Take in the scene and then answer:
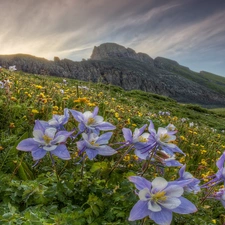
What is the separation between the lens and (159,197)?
1039 mm

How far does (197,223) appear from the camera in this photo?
156cm

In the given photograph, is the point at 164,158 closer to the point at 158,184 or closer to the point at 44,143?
the point at 158,184

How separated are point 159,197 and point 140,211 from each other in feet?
0.31

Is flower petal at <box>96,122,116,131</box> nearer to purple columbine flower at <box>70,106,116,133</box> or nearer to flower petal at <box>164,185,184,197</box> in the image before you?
purple columbine flower at <box>70,106,116,133</box>

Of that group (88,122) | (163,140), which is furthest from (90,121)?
(163,140)

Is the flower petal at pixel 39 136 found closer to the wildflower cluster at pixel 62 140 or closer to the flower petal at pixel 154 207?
the wildflower cluster at pixel 62 140

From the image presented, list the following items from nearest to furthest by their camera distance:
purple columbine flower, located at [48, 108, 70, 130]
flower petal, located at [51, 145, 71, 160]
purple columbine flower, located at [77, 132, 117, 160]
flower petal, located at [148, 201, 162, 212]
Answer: flower petal, located at [148, 201, 162, 212]
flower petal, located at [51, 145, 71, 160]
purple columbine flower, located at [77, 132, 117, 160]
purple columbine flower, located at [48, 108, 70, 130]

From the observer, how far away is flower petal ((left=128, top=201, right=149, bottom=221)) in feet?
3.30

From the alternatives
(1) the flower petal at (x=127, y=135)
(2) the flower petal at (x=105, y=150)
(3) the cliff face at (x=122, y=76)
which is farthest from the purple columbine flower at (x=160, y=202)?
(3) the cliff face at (x=122, y=76)

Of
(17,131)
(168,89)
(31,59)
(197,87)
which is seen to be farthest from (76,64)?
(17,131)

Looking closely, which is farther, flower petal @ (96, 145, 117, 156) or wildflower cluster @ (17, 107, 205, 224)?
flower petal @ (96, 145, 117, 156)

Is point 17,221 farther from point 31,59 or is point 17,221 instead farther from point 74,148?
point 31,59

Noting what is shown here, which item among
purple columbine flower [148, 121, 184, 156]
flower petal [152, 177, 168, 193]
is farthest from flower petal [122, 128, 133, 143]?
flower petal [152, 177, 168, 193]

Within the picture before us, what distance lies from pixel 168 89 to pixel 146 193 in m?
134
